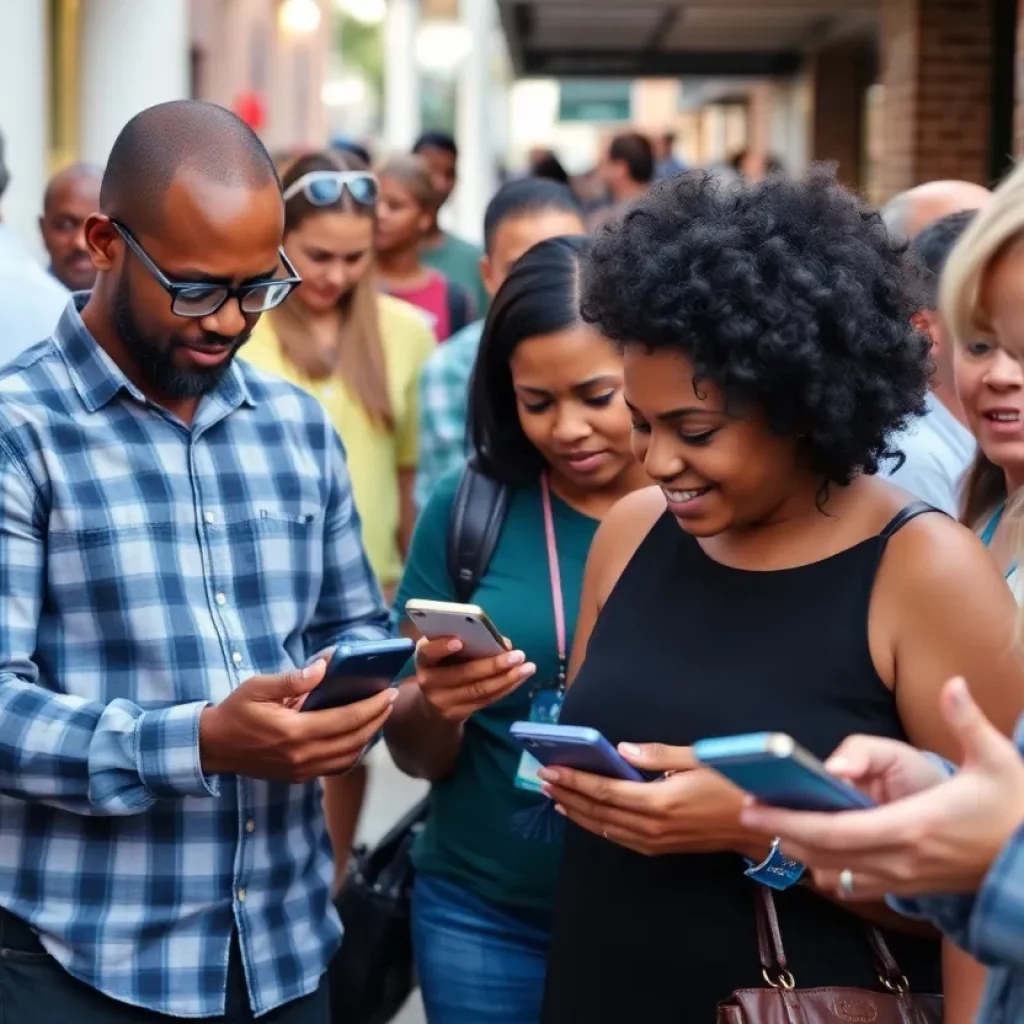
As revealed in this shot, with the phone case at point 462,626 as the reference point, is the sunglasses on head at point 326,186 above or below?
above

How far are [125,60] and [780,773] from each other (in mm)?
9561

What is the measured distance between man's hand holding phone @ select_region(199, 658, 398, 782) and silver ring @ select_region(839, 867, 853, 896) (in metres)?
0.94

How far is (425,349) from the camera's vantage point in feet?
20.9

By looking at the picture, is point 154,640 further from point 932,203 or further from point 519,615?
point 932,203

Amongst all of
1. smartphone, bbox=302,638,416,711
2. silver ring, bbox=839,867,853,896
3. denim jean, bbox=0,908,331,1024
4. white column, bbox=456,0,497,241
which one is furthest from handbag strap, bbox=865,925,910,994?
white column, bbox=456,0,497,241

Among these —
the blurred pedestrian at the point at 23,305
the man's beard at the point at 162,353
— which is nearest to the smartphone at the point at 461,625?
the man's beard at the point at 162,353

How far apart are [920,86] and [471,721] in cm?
915

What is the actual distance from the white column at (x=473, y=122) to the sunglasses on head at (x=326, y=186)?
2008 cm

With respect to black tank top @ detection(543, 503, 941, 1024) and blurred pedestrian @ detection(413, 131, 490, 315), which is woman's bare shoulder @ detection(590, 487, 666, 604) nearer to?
black tank top @ detection(543, 503, 941, 1024)

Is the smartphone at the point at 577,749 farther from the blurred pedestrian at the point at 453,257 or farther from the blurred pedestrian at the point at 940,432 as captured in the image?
the blurred pedestrian at the point at 453,257

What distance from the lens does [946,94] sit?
1159 cm

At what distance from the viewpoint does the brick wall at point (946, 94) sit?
11.5m

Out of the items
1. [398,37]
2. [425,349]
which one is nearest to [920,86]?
[425,349]

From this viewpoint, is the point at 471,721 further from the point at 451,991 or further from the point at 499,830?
the point at 451,991
